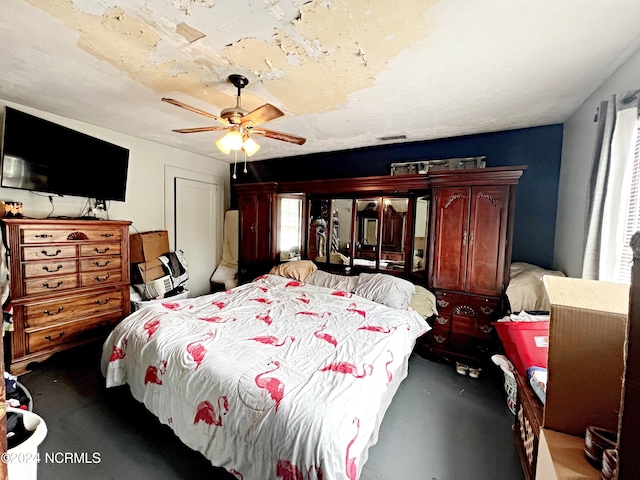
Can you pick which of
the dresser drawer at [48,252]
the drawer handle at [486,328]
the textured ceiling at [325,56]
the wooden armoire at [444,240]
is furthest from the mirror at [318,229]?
the dresser drawer at [48,252]

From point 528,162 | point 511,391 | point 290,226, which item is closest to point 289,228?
point 290,226

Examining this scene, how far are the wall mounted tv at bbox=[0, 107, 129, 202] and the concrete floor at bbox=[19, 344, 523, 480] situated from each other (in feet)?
5.70

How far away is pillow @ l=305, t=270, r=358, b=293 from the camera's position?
10.7ft

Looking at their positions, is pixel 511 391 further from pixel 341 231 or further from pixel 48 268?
pixel 48 268

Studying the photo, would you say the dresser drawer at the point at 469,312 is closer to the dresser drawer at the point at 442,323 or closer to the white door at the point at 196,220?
the dresser drawer at the point at 442,323

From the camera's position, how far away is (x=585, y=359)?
3.13 feet

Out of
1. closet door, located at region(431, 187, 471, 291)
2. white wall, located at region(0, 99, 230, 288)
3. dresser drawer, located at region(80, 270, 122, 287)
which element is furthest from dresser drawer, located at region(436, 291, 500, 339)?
white wall, located at region(0, 99, 230, 288)

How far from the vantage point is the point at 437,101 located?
2.41 m

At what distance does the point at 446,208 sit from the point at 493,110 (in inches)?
38.2

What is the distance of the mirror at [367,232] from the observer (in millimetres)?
3633

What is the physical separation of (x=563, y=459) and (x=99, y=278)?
12.5ft

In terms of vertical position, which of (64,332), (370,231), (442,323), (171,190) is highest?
(171,190)

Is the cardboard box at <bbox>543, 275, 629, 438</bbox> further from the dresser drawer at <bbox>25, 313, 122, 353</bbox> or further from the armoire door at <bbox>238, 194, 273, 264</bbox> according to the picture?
the dresser drawer at <bbox>25, 313, 122, 353</bbox>

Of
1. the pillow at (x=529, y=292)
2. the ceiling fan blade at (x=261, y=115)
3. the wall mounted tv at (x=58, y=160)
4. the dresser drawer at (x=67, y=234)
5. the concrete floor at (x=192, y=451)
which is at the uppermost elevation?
the ceiling fan blade at (x=261, y=115)
